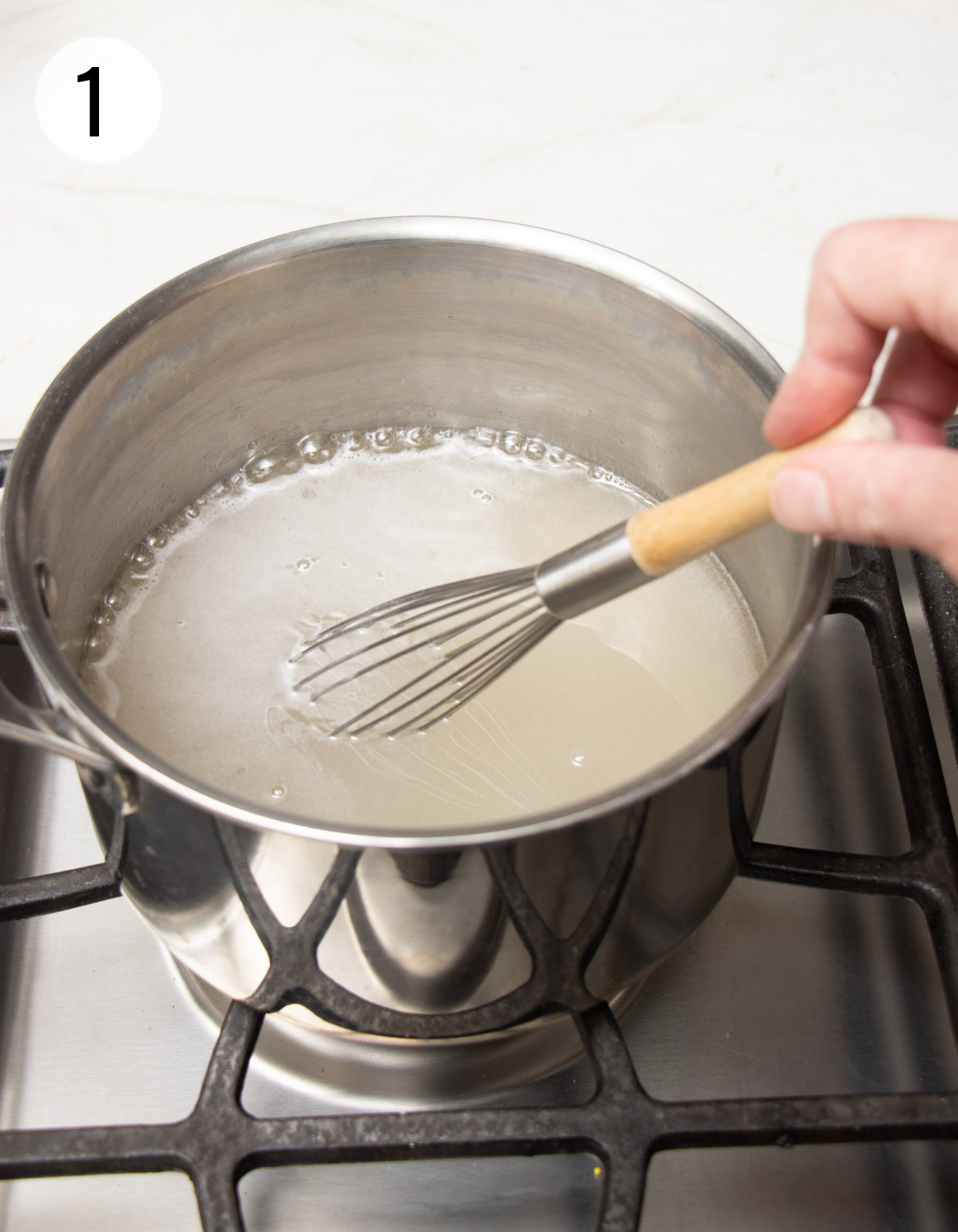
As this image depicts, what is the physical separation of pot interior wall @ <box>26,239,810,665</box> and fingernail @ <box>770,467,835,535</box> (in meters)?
0.07

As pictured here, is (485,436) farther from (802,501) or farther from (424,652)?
(802,501)

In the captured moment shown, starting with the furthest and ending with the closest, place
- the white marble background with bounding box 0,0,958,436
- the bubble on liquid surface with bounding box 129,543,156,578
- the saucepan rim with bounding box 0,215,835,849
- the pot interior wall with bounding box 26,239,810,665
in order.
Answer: the white marble background with bounding box 0,0,958,436 < the bubble on liquid surface with bounding box 129,543,156,578 < the pot interior wall with bounding box 26,239,810,665 < the saucepan rim with bounding box 0,215,835,849

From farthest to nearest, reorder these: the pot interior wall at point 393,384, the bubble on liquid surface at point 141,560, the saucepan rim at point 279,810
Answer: the bubble on liquid surface at point 141,560
the pot interior wall at point 393,384
the saucepan rim at point 279,810

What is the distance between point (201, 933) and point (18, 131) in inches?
30.0

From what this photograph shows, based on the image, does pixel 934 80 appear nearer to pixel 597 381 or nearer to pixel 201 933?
pixel 597 381

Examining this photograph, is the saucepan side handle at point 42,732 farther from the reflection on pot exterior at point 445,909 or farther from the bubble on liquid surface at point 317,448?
the bubble on liquid surface at point 317,448

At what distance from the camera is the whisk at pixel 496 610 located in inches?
18.1

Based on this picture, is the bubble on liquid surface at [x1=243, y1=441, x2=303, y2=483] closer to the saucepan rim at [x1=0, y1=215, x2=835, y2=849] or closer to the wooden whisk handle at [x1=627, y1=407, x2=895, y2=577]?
the saucepan rim at [x1=0, y1=215, x2=835, y2=849]

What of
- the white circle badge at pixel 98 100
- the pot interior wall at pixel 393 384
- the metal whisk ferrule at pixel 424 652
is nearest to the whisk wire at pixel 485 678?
the metal whisk ferrule at pixel 424 652

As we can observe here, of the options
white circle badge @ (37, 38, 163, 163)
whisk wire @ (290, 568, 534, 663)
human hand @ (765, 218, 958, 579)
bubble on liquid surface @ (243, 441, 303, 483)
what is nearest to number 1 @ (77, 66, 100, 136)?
white circle badge @ (37, 38, 163, 163)

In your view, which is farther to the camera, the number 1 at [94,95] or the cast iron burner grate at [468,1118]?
the number 1 at [94,95]

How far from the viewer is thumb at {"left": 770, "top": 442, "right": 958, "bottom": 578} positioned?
1.29ft

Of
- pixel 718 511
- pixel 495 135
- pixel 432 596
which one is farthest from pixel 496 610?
pixel 495 135

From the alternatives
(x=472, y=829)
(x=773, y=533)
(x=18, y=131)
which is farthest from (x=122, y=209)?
(x=472, y=829)
